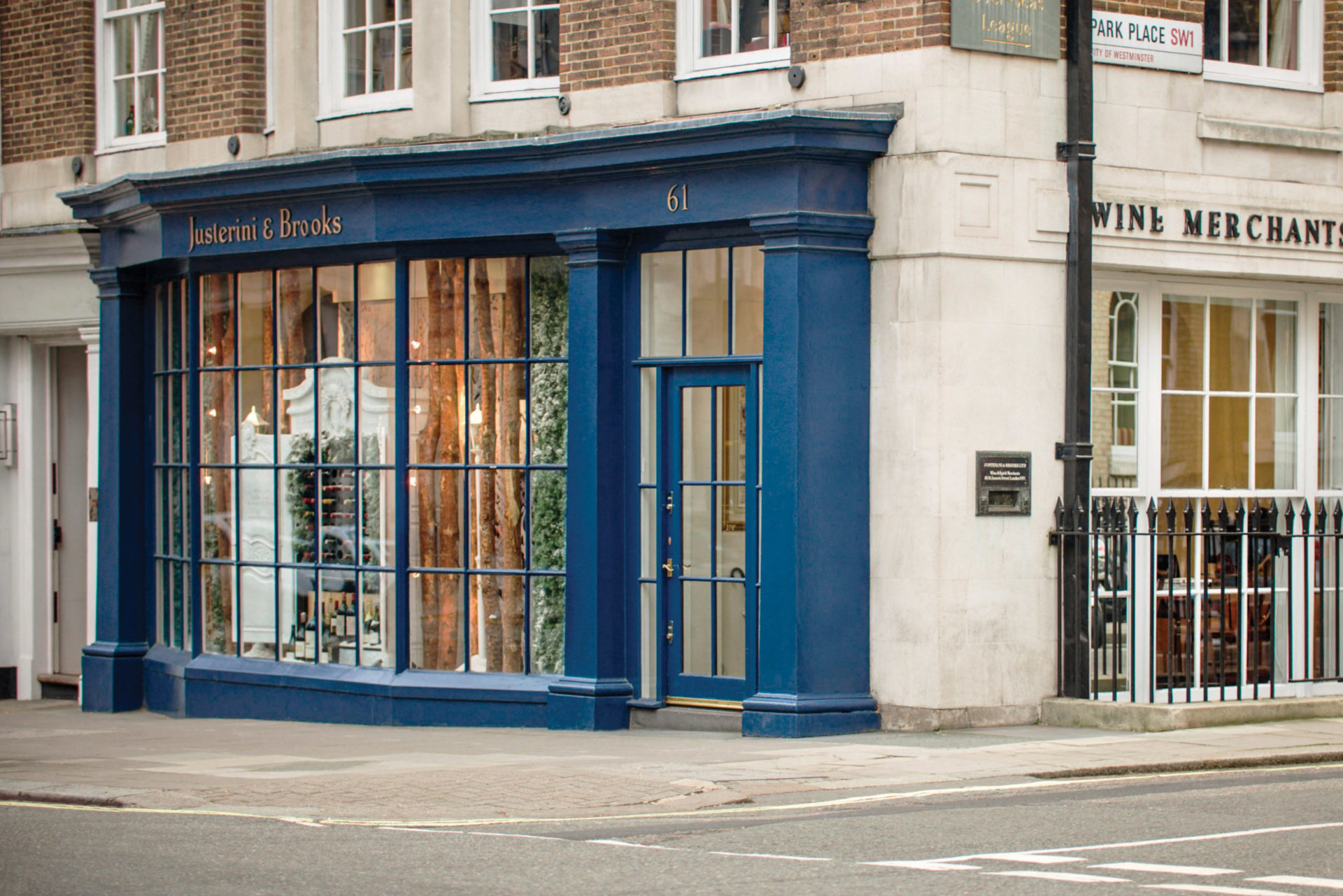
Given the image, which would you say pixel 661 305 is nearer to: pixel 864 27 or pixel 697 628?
pixel 697 628

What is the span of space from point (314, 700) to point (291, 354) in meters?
2.78

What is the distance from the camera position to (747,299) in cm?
1246

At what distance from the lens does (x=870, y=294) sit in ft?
39.8

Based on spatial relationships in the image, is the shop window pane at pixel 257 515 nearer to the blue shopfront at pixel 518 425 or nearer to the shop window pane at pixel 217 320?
the blue shopfront at pixel 518 425

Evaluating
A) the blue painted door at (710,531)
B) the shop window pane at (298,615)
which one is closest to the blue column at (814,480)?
the blue painted door at (710,531)

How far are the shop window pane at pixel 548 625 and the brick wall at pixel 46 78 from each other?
6.70 m

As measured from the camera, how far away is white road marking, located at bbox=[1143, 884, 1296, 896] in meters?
6.51

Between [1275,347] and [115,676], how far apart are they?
10114 mm

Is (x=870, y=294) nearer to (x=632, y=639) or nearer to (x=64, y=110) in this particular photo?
(x=632, y=639)

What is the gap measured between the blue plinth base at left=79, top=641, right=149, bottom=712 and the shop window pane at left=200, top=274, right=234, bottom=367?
2.74 m

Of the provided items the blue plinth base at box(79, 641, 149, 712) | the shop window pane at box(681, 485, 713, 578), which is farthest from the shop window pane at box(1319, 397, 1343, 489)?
the blue plinth base at box(79, 641, 149, 712)

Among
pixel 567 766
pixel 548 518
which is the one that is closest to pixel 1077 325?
pixel 548 518

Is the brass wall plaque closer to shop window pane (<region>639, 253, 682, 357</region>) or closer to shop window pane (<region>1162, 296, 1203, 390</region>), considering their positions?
shop window pane (<region>1162, 296, 1203, 390</region>)

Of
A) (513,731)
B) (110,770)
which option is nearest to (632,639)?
(513,731)
